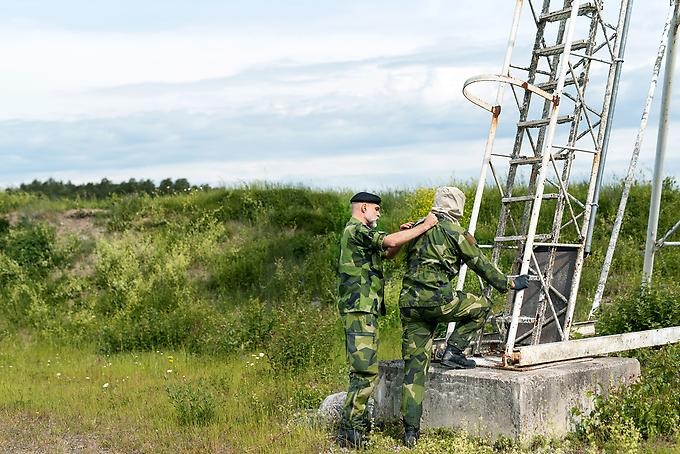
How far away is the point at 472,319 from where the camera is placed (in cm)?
905

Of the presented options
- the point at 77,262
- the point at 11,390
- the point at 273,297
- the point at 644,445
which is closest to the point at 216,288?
the point at 273,297

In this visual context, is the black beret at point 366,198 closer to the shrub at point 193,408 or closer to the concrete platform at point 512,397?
the concrete platform at point 512,397

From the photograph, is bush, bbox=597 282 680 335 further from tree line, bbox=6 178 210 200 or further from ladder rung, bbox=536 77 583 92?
tree line, bbox=6 178 210 200

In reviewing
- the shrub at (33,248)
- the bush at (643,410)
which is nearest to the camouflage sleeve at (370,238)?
the bush at (643,410)

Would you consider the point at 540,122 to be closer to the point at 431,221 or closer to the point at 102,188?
the point at 431,221

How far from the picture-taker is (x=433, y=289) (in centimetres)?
877

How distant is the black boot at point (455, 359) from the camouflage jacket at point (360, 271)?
998mm

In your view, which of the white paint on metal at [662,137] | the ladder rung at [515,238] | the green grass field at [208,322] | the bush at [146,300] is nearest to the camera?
the green grass field at [208,322]

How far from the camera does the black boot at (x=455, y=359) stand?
941 cm

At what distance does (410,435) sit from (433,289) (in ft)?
4.99

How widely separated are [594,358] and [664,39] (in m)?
5.05

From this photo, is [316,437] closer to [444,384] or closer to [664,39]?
[444,384]

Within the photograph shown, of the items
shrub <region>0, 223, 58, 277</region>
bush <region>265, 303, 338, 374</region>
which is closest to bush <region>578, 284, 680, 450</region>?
bush <region>265, 303, 338, 374</region>

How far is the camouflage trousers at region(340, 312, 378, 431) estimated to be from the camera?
28.9 ft
